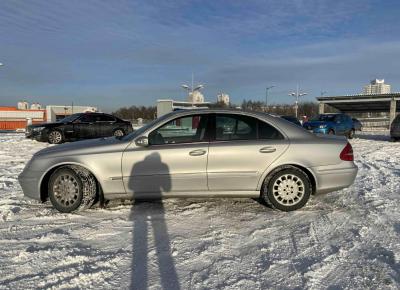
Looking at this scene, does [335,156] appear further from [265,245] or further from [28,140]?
[28,140]

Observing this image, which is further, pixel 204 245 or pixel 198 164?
pixel 198 164

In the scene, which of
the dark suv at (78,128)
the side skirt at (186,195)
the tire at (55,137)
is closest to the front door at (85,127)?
the dark suv at (78,128)

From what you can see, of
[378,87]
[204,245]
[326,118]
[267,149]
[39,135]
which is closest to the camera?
[204,245]

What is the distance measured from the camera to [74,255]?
3820 mm

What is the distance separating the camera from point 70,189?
211 inches

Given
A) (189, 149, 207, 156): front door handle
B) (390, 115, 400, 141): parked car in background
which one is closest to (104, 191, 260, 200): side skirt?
(189, 149, 207, 156): front door handle

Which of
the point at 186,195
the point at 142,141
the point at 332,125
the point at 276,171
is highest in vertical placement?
the point at 332,125

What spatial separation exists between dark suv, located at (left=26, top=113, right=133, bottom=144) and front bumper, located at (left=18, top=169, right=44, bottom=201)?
11379mm

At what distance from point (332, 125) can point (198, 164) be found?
1701 centimetres

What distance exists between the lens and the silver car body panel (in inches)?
206

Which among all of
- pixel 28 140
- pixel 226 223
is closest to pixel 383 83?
pixel 28 140

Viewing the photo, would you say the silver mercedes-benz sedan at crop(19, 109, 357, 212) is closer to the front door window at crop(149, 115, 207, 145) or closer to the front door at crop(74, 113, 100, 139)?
the front door window at crop(149, 115, 207, 145)

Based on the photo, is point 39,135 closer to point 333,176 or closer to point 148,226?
point 148,226

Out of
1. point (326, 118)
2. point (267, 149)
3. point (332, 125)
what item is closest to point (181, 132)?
point (267, 149)
